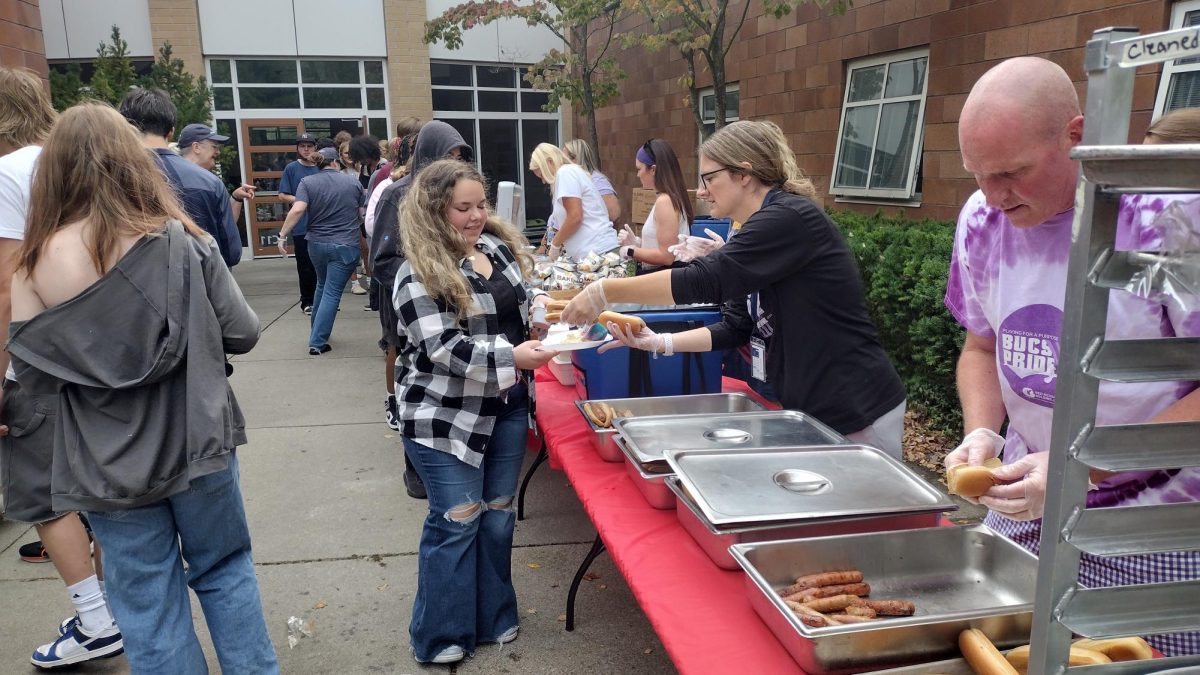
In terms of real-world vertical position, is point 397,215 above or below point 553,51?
below

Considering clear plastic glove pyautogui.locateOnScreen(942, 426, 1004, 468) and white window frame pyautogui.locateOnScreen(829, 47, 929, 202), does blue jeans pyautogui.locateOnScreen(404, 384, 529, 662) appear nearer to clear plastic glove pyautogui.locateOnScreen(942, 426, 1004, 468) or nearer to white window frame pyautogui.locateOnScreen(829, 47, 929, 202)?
clear plastic glove pyautogui.locateOnScreen(942, 426, 1004, 468)

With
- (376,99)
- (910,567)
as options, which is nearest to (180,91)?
(376,99)

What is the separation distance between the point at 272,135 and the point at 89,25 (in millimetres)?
3583

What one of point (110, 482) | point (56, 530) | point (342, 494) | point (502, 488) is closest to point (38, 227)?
point (110, 482)

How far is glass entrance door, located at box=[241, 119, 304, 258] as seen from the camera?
16000 mm

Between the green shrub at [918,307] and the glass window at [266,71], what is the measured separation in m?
13.5

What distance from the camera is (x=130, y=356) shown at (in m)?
2.16

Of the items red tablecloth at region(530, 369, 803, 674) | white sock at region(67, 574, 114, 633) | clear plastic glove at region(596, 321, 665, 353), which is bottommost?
white sock at region(67, 574, 114, 633)

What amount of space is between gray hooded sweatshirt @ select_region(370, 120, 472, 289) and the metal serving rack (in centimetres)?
317

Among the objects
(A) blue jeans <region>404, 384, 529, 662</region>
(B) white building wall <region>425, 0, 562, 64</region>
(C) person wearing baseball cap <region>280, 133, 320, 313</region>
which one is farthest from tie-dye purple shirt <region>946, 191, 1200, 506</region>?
(B) white building wall <region>425, 0, 562, 64</region>

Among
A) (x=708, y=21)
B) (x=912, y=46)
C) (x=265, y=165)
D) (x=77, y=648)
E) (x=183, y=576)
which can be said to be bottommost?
(x=77, y=648)

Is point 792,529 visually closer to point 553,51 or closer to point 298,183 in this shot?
point 298,183

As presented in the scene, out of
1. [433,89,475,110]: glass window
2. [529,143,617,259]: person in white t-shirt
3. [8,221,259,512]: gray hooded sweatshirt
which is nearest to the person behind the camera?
[8,221,259,512]: gray hooded sweatshirt

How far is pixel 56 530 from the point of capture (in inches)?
113
